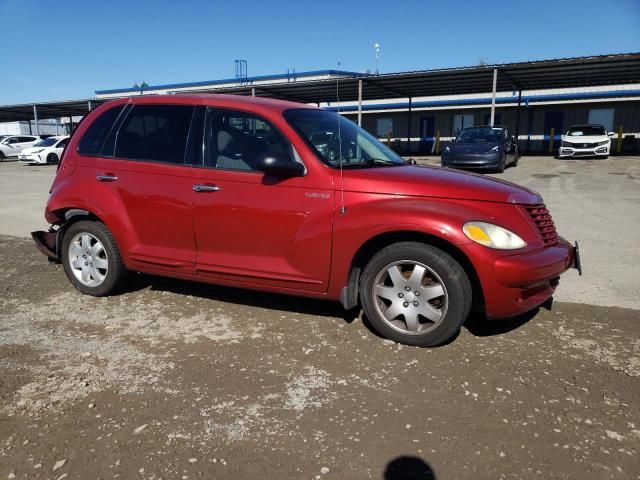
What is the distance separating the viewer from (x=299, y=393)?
118 inches

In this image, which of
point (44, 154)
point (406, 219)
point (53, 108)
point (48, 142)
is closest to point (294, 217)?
point (406, 219)

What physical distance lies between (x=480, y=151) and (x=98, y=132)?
13819 mm

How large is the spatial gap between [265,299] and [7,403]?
2.24 meters

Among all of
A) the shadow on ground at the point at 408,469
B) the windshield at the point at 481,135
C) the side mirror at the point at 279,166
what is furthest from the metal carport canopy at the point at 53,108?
the shadow on ground at the point at 408,469

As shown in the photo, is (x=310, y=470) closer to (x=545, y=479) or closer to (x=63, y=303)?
(x=545, y=479)

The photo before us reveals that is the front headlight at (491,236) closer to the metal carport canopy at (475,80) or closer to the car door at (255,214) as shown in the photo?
the car door at (255,214)

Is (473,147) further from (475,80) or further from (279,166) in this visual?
(279,166)

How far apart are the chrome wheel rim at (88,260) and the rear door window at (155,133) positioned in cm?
88

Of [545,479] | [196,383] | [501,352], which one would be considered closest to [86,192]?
[196,383]

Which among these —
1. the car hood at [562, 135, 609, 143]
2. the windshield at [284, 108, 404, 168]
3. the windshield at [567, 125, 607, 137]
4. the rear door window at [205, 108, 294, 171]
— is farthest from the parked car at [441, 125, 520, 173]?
the rear door window at [205, 108, 294, 171]

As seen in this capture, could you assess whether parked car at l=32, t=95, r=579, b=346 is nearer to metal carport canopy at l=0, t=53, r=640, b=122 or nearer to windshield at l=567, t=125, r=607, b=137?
metal carport canopy at l=0, t=53, r=640, b=122

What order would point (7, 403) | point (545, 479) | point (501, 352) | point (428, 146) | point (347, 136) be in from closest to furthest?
Result: point (545, 479)
point (7, 403)
point (501, 352)
point (347, 136)
point (428, 146)

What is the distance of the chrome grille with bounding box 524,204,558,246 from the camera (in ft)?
11.9

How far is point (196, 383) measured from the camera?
3.12 metres
